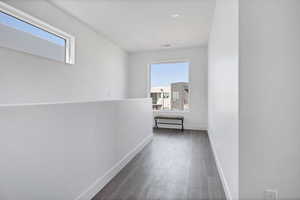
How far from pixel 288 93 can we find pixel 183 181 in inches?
60.1

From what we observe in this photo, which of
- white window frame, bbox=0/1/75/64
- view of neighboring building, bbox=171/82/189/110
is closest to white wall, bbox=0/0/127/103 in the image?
white window frame, bbox=0/1/75/64

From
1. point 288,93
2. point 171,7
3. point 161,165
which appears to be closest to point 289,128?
point 288,93

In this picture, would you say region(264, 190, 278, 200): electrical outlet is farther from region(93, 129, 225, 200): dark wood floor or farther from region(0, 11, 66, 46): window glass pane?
region(0, 11, 66, 46): window glass pane

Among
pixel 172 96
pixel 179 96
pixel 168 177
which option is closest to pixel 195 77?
pixel 179 96

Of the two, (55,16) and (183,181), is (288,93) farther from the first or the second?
(55,16)

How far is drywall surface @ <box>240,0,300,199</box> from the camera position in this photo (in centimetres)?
118

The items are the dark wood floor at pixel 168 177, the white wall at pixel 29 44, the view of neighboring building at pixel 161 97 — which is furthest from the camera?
the view of neighboring building at pixel 161 97

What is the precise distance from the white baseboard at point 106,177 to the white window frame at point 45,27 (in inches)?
88.5

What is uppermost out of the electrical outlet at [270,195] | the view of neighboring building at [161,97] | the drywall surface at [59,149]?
the view of neighboring building at [161,97]

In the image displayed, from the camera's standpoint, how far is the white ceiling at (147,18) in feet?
9.21

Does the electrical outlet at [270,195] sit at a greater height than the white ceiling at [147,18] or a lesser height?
lesser

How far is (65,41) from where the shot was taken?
3.33 m

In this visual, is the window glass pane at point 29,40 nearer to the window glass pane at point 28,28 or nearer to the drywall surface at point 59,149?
the window glass pane at point 28,28

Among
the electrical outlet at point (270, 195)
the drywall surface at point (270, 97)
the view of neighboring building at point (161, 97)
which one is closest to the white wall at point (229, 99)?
the drywall surface at point (270, 97)
